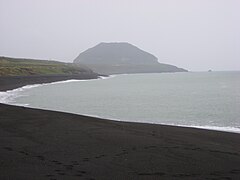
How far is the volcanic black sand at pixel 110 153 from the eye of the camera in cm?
1123

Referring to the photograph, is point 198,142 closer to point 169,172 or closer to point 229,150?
point 229,150

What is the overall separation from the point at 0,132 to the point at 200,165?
10.6 m

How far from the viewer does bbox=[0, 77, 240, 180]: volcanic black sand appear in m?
11.2

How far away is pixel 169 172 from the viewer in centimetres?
1152

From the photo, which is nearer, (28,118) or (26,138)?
(26,138)

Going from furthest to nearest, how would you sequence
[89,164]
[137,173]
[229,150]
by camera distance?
[229,150] < [89,164] < [137,173]

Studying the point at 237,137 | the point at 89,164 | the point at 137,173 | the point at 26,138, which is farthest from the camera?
the point at 237,137

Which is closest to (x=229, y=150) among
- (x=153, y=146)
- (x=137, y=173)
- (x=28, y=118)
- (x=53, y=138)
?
(x=153, y=146)

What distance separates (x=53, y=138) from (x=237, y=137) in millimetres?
10442

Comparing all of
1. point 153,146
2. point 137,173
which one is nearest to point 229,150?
point 153,146

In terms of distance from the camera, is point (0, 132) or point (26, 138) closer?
point (26, 138)

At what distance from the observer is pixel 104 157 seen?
1350 cm

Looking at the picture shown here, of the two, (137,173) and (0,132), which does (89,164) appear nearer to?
(137,173)

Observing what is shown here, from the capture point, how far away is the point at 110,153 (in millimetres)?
14219
